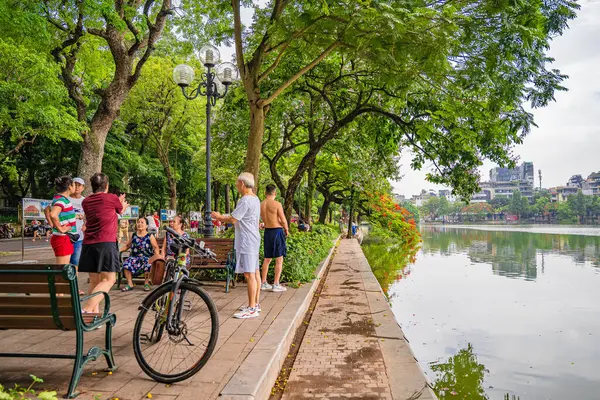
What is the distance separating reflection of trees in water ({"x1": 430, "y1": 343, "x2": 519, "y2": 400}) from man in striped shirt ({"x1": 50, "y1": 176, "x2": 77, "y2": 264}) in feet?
16.6

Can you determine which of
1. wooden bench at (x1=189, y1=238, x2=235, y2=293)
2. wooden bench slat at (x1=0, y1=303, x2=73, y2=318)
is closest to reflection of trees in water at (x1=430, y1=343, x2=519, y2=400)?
wooden bench at (x1=189, y1=238, x2=235, y2=293)

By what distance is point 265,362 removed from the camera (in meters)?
3.73

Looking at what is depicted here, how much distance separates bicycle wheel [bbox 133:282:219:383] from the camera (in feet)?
11.0

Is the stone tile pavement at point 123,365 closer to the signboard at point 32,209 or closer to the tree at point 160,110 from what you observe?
the signboard at point 32,209

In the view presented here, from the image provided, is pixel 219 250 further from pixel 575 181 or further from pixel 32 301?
pixel 575 181

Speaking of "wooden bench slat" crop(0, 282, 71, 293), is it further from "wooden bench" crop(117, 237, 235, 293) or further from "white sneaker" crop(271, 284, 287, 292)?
"white sneaker" crop(271, 284, 287, 292)

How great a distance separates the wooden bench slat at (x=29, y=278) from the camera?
2.89 meters

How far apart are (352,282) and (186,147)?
78.4 feet

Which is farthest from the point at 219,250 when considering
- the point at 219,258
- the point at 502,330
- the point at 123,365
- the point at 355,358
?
the point at 502,330

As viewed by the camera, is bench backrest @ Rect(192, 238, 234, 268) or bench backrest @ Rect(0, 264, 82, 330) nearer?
bench backrest @ Rect(0, 264, 82, 330)

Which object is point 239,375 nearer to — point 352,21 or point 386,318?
point 386,318

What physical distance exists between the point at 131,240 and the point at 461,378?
550cm

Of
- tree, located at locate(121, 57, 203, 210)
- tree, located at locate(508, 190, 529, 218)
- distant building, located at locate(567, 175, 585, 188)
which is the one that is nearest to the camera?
tree, located at locate(121, 57, 203, 210)

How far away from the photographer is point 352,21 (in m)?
5.94
